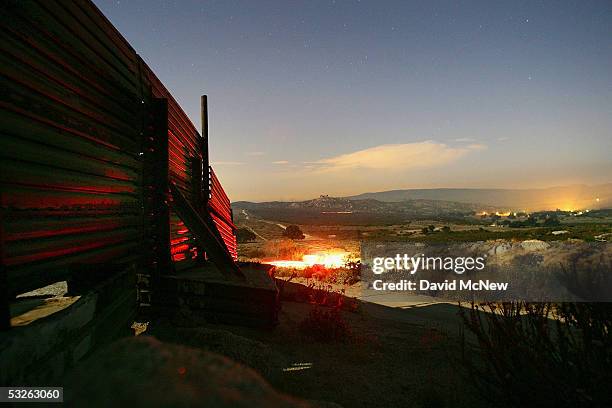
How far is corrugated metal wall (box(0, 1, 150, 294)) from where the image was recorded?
2826 mm

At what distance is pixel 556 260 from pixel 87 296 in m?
12.9

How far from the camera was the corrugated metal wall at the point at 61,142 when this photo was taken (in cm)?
283

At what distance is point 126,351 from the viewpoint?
1.36 meters

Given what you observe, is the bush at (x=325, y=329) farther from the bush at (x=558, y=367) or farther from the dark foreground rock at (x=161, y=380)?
the dark foreground rock at (x=161, y=380)

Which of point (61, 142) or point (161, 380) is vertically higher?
point (61, 142)

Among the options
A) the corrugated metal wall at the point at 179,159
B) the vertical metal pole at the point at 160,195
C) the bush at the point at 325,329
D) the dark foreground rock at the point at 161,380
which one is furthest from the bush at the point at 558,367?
the corrugated metal wall at the point at 179,159

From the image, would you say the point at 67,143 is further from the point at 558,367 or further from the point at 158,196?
the point at 558,367

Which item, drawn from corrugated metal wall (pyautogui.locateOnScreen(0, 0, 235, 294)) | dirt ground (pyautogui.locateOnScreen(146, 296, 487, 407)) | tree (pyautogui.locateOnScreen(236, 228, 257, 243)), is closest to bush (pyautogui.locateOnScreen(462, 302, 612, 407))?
dirt ground (pyautogui.locateOnScreen(146, 296, 487, 407))

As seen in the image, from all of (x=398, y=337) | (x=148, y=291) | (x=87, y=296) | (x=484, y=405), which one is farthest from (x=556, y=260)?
(x=87, y=296)

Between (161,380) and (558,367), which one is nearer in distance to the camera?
(161,380)

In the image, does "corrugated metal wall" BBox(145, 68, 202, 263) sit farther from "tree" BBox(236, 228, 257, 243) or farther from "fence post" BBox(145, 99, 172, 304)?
"tree" BBox(236, 228, 257, 243)

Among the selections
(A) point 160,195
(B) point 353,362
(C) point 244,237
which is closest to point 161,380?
(B) point 353,362

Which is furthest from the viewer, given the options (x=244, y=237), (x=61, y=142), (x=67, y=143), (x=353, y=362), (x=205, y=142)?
(x=244, y=237)

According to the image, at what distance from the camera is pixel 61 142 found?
137 inches
